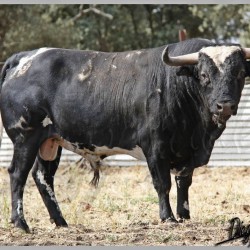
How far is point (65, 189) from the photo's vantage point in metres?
11.6

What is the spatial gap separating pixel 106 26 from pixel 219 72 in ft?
64.5

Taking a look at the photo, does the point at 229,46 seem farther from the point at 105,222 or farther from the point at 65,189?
the point at 65,189

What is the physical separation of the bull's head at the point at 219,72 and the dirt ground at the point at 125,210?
3.71 ft

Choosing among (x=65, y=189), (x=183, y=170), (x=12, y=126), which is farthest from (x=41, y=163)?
(x=65, y=189)

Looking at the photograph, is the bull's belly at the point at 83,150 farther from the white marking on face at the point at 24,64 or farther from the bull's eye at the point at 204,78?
the bull's eye at the point at 204,78

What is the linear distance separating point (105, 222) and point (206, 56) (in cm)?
229

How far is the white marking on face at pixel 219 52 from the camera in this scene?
720cm

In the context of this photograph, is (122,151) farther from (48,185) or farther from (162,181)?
(48,185)

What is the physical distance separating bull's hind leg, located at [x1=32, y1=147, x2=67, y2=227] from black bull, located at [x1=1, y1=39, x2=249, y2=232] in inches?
0.4

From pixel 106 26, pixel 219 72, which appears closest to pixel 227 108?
pixel 219 72

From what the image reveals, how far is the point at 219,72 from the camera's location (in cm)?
718

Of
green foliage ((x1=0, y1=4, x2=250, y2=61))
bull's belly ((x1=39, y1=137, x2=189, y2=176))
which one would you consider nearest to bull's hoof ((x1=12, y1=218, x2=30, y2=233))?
bull's belly ((x1=39, y1=137, x2=189, y2=176))

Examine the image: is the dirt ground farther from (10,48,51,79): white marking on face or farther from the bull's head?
(10,48,51,79): white marking on face

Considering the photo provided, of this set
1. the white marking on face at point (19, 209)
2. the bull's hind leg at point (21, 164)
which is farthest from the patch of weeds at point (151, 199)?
the white marking on face at point (19, 209)
